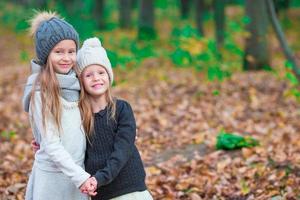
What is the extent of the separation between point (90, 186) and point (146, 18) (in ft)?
65.8

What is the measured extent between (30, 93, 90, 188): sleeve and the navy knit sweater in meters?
0.17

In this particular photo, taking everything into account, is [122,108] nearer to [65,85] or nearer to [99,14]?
[65,85]

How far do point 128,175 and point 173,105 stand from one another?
6.61 m

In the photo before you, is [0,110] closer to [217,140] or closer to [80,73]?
[217,140]

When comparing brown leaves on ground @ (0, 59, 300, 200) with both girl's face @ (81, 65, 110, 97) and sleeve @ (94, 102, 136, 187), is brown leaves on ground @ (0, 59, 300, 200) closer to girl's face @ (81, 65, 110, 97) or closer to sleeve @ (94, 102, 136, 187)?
sleeve @ (94, 102, 136, 187)

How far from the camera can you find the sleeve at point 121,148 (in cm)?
377

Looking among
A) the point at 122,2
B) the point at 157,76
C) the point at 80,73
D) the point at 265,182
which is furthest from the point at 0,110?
the point at 122,2

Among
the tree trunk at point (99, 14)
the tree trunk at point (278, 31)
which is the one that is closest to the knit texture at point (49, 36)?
the tree trunk at point (278, 31)

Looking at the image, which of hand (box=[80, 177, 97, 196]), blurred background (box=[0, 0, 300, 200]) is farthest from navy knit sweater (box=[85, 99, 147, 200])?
blurred background (box=[0, 0, 300, 200])

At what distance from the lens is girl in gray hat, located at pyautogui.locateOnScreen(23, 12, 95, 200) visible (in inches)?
149

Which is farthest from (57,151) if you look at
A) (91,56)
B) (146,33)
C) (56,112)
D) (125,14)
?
(125,14)

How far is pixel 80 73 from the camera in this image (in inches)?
157

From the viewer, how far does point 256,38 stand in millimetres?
13930

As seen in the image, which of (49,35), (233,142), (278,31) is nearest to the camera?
(49,35)
